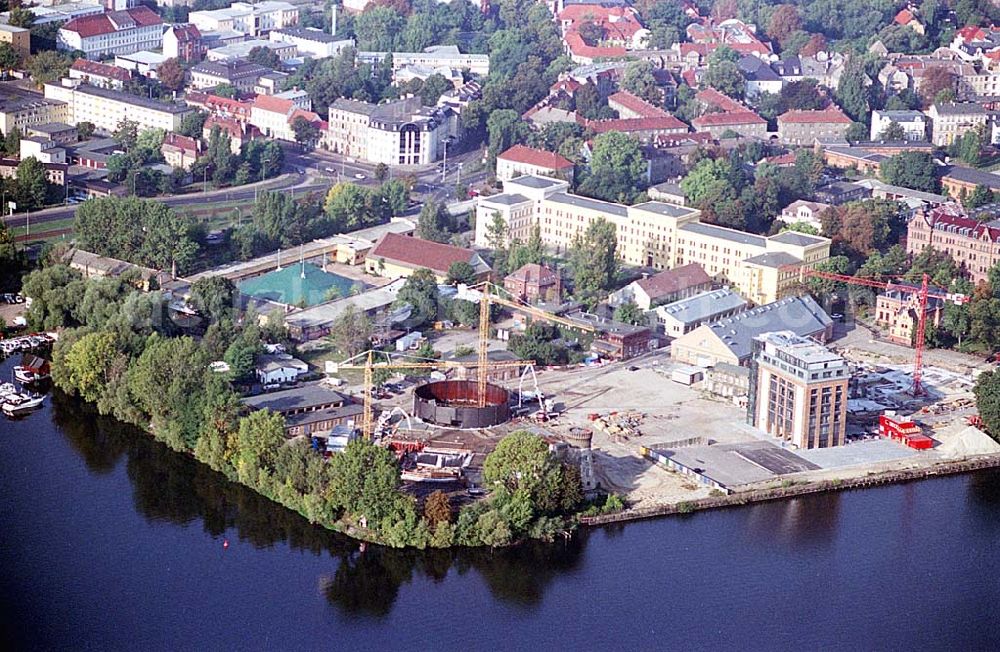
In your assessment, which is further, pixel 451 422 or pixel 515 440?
pixel 451 422

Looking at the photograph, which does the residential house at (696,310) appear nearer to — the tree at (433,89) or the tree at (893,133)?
the tree at (893,133)

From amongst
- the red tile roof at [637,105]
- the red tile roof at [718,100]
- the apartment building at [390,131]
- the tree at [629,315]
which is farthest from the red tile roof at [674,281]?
the red tile roof at [718,100]

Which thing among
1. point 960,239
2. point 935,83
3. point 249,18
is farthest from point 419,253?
point 249,18

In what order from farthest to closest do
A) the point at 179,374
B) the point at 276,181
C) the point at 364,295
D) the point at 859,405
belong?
the point at 276,181, the point at 364,295, the point at 859,405, the point at 179,374

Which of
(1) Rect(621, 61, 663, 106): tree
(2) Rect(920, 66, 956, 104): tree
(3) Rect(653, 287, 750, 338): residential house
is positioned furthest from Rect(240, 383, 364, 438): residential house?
(2) Rect(920, 66, 956, 104): tree

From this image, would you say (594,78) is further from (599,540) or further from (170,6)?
(599,540)

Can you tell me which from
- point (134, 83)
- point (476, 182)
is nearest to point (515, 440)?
point (476, 182)

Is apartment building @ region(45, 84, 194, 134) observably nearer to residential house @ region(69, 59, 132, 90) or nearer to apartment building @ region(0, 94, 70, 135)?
apartment building @ region(0, 94, 70, 135)
